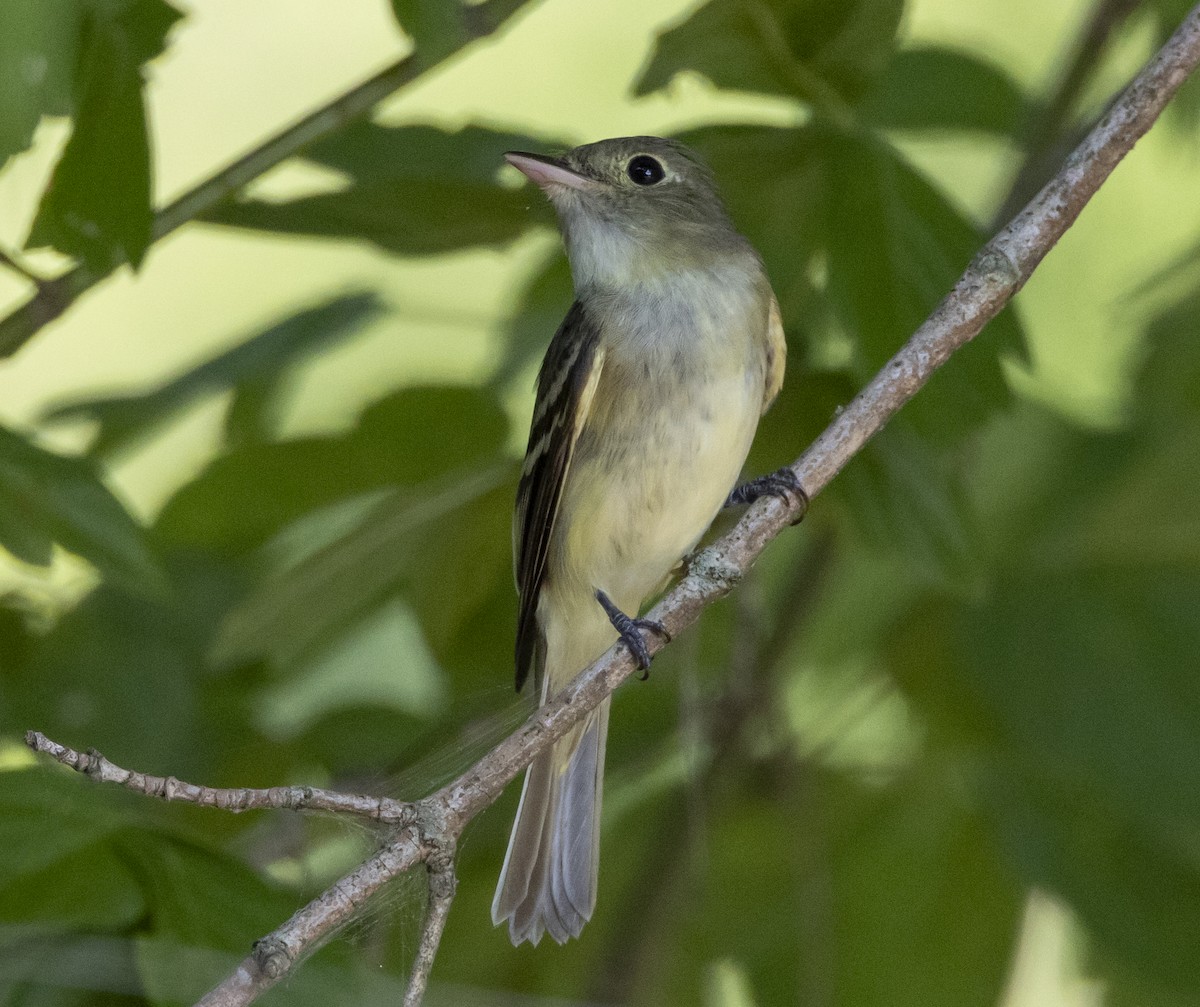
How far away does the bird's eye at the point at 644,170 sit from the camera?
2.98 meters

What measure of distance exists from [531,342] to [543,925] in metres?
1.03

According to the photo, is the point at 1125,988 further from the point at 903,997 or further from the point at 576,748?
the point at 576,748

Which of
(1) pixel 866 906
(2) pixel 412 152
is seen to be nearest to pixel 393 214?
(2) pixel 412 152

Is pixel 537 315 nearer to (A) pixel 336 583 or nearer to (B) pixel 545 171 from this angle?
(B) pixel 545 171

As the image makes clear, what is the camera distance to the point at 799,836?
2482mm

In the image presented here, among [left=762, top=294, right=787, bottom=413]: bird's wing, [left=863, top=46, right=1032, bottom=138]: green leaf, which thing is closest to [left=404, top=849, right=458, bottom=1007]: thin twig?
[left=762, top=294, right=787, bottom=413]: bird's wing

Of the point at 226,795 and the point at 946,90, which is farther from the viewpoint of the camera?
the point at 946,90

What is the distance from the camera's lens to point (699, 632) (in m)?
2.71

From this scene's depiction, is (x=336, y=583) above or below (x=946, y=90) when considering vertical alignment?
below

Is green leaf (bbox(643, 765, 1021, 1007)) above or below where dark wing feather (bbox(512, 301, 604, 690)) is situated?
below

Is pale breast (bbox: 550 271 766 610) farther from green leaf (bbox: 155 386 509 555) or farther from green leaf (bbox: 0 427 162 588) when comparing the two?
green leaf (bbox: 0 427 162 588)

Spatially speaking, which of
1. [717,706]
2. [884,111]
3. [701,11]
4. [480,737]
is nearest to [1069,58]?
[884,111]

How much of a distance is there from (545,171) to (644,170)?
58 cm

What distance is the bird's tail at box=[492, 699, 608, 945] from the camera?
7.78 feet
